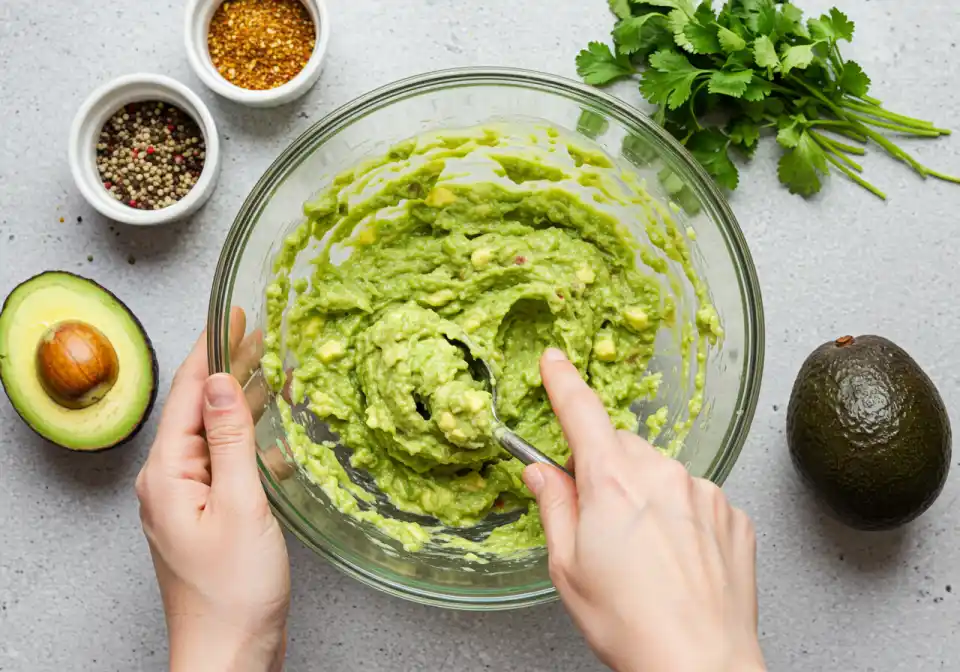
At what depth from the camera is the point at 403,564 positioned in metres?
1.68

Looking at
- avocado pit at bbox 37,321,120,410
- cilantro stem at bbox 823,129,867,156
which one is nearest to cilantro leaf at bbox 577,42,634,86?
cilantro stem at bbox 823,129,867,156

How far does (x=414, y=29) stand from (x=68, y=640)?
1485 mm

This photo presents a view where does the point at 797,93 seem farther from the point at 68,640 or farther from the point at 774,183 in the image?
the point at 68,640

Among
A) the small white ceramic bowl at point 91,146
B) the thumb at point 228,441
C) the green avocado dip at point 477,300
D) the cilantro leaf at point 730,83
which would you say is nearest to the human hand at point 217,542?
the thumb at point 228,441

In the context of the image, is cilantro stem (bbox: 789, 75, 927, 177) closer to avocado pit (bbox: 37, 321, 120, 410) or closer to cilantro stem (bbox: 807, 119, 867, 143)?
cilantro stem (bbox: 807, 119, 867, 143)

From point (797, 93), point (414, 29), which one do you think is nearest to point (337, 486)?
point (414, 29)

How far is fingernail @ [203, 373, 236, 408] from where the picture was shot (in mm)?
1508

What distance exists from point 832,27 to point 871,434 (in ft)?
2.69

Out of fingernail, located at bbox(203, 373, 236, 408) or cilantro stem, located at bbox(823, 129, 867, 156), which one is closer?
fingernail, located at bbox(203, 373, 236, 408)

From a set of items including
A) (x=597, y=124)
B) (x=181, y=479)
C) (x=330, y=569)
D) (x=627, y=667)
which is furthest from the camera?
(x=330, y=569)

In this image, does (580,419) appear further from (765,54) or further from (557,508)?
(765,54)

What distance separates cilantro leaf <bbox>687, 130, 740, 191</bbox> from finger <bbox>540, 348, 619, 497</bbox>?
61 centimetres

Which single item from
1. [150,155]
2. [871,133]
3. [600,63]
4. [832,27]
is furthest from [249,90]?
[871,133]

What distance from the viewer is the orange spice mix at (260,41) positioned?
6.16 ft
